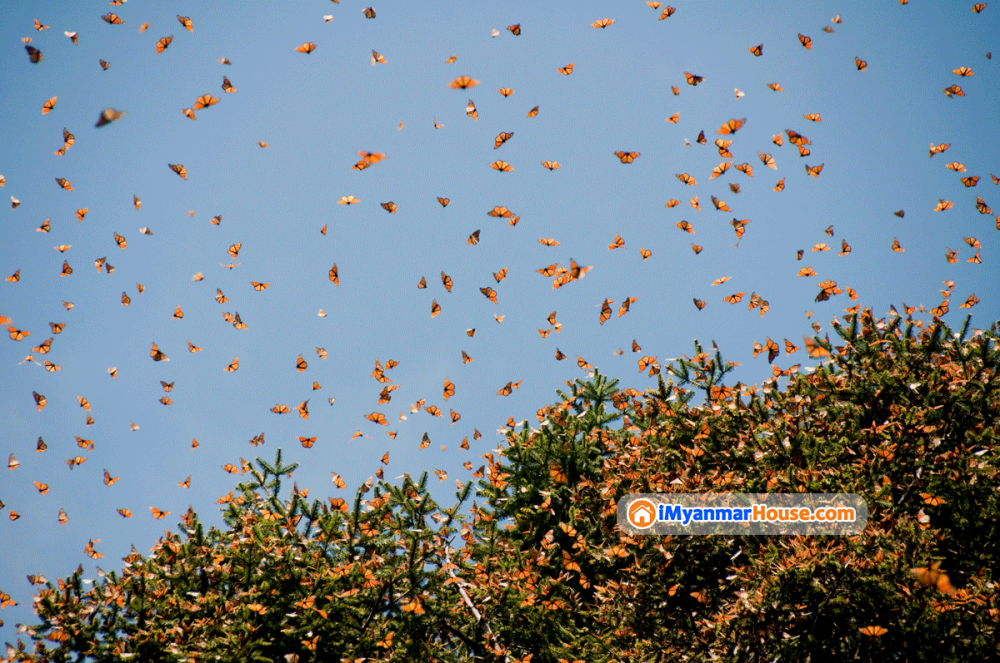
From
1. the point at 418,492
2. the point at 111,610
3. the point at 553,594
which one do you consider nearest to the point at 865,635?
the point at 553,594

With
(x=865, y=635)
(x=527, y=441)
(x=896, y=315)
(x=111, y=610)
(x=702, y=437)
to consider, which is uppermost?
(x=896, y=315)

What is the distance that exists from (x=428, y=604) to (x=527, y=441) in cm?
380

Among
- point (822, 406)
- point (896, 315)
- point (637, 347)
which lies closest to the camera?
point (822, 406)

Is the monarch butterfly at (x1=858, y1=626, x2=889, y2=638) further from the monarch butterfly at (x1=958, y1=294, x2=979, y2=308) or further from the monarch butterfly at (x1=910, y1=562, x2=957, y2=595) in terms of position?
the monarch butterfly at (x1=958, y1=294, x2=979, y2=308)

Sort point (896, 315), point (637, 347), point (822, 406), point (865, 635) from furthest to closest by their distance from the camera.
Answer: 1. point (637, 347)
2. point (896, 315)
3. point (822, 406)
4. point (865, 635)

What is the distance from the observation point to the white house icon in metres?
8.45

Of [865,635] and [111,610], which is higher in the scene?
[111,610]

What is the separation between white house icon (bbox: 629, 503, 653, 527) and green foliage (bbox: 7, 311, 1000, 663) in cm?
22

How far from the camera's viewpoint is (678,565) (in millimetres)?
8305

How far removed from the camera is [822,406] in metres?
8.54

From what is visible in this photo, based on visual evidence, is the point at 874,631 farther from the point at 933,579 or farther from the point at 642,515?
the point at 642,515

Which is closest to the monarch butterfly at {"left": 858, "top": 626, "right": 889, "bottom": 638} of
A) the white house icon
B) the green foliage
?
the green foliage

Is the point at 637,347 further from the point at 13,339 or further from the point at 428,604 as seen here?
the point at 13,339

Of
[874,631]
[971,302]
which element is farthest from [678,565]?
[971,302]
